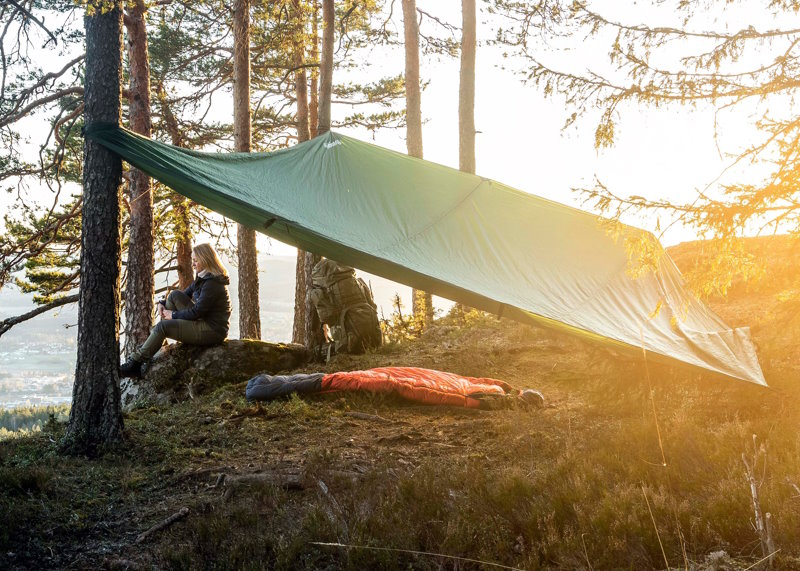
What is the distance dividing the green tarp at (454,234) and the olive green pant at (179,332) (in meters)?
1.86

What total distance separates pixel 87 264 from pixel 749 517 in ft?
13.9

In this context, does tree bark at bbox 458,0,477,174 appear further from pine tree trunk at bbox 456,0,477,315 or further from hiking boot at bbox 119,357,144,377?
hiking boot at bbox 119,357,144,377

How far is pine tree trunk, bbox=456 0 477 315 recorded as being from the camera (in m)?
10.5

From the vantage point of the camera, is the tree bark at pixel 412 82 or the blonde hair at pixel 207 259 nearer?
the blonde hair at pixel 207 259

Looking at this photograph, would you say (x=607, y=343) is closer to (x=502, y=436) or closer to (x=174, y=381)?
(x=502, y=436)

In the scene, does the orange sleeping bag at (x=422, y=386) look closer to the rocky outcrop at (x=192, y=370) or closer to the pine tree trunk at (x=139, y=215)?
the rocky outcrop at (x=192, y=370)

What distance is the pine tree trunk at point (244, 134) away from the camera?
31.2 ft

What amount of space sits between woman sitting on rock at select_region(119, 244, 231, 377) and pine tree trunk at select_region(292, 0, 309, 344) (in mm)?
3700

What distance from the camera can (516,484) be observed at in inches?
121

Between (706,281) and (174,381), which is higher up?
(706,281)

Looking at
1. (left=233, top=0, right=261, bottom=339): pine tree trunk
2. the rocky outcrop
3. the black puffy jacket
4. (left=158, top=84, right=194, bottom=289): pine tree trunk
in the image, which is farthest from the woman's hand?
(left=158, top=84, right=194, bottom=289): pine tree trunk

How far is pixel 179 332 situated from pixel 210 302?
49cm

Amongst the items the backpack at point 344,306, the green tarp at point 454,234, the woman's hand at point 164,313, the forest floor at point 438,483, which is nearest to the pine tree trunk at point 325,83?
the backpack at point 344,306

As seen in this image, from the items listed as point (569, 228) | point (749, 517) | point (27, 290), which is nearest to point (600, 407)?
point (569, 228)
